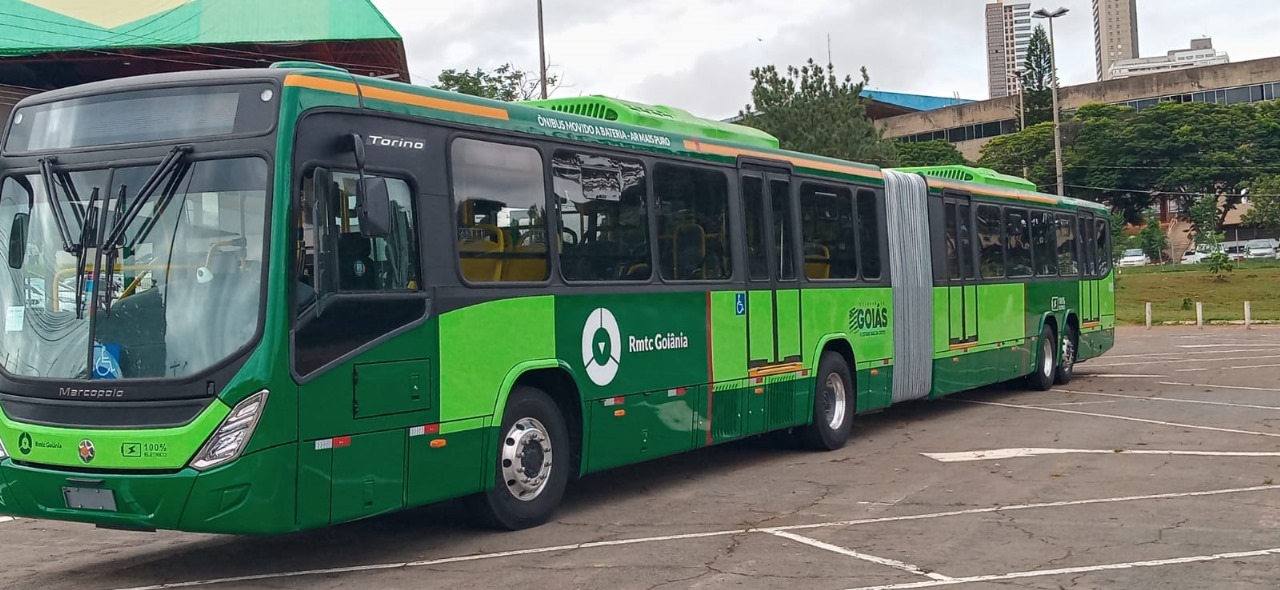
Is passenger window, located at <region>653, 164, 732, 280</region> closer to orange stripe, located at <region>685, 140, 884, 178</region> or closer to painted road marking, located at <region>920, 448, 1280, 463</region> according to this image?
→ orange stripe, located at <region>685, 140, 884, 178</region>

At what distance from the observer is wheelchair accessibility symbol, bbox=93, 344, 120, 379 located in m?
7.37

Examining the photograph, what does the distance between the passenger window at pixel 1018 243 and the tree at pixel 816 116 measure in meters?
16.0

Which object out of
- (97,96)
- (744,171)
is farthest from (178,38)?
(97,96)

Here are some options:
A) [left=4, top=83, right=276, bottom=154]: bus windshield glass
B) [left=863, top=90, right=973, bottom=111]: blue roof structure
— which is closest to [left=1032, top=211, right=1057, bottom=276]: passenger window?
[left=4, top=83, right=276, bottom=154]: bus windshield glass

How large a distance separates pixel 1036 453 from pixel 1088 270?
33.1 ft

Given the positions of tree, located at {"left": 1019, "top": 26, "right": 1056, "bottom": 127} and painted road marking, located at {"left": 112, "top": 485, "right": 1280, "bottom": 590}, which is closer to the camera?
painted road marking, located at {"left": 112, "top": 485, "right": 1280, "bottom": 590}

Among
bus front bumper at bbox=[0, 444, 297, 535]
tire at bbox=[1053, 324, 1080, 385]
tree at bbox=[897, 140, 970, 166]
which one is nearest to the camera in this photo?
bus front bumper at bbox=[0, 444, 297, 535]

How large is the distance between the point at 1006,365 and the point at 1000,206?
2250 mm

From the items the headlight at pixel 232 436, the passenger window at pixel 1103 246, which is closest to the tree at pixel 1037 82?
the passenger window at pixel 1103 246

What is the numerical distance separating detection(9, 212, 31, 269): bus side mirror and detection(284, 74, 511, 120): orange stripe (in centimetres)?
189

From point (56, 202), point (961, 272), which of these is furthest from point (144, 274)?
point (961, 272)

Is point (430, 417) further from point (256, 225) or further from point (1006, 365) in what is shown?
point (1006, 365)

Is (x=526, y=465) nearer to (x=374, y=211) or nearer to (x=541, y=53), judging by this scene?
(x=374, y=211)

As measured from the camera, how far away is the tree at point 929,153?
95812 millimetres
